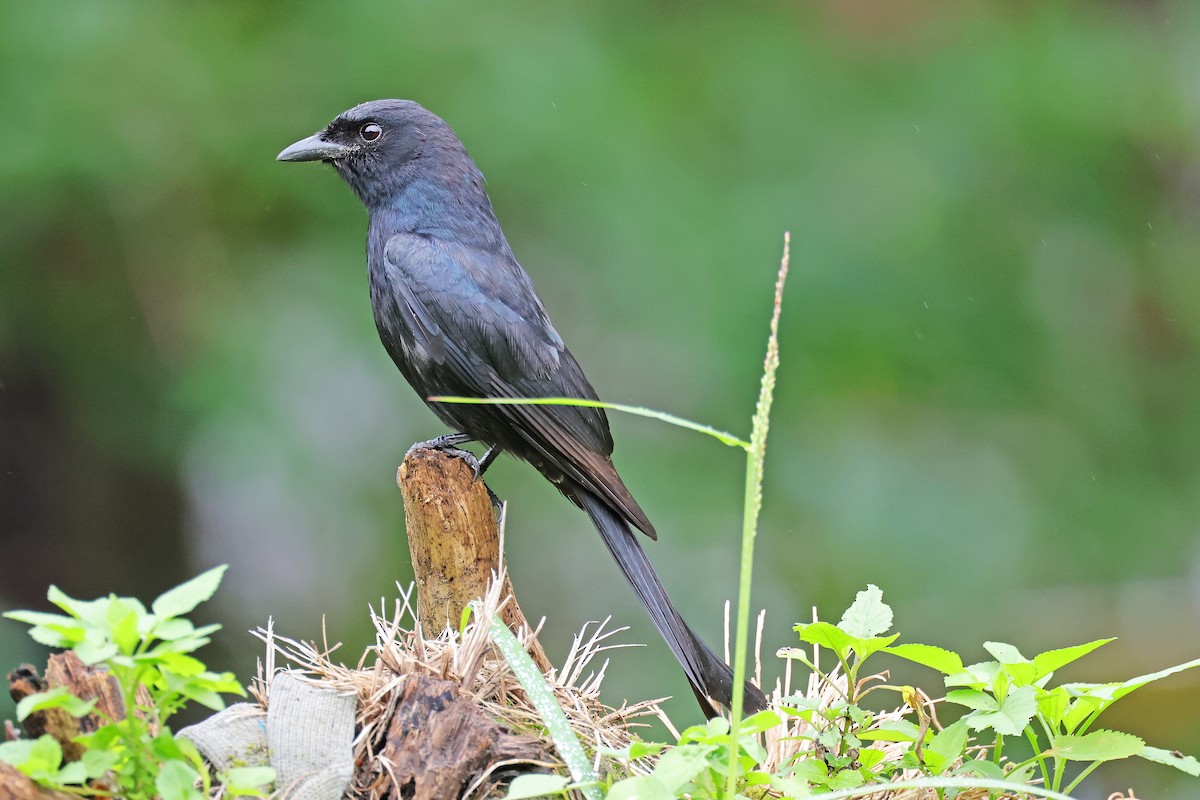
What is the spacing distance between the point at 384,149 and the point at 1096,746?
3078 millimetres

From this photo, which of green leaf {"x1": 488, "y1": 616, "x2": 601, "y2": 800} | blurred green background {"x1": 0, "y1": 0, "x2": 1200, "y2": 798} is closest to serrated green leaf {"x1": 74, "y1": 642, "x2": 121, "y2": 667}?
green leaf {"x1": 488, "y1": 616, "x2": 601, "y2": 800}

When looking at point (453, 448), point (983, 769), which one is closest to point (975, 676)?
point (983, 769)

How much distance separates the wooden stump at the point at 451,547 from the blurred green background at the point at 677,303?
282 cm

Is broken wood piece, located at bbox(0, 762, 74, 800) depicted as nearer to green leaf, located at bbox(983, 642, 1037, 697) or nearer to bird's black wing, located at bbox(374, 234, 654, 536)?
green leaf, located at bbox(983, 642, 1037, 697)

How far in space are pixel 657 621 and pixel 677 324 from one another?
3.22 metres

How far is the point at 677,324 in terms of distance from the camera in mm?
6152

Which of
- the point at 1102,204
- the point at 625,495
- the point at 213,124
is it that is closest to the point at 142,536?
the point at 213,124

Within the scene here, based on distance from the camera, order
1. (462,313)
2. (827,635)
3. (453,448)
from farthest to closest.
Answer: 1. (462,313)
2. (453,448)
3. (827,635)

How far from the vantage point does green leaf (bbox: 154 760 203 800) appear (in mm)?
1661

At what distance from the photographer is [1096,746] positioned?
2057 millimetres

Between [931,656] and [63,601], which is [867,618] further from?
[63,601]

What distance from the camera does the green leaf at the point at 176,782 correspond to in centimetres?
166

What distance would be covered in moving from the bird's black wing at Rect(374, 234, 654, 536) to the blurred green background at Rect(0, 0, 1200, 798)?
6.31 feet

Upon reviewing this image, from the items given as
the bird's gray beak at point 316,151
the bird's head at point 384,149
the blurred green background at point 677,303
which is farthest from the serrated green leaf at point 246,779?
the blurred green background at point 677,303
